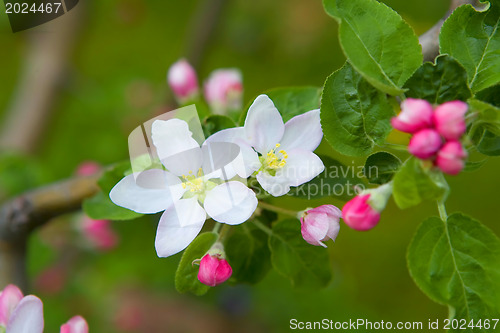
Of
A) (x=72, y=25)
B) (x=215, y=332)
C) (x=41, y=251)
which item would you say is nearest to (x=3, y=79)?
(x=72, y=25)

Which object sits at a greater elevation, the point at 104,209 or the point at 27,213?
the point at 104,209

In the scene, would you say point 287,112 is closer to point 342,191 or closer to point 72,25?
point 342,191

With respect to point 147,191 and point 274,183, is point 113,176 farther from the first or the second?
point 274,183

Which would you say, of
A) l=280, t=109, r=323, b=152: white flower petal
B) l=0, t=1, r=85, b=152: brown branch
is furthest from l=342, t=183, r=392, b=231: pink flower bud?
l=0, t=1, r=85, b=152: brown branch

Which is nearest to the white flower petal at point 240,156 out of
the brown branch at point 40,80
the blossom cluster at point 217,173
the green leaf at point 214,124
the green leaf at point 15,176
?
the blossom cluster at point 217,173

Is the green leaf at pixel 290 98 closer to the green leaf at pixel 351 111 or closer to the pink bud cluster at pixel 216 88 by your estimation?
the green leaf at pixel 351 111

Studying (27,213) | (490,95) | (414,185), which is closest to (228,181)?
(414,185)
